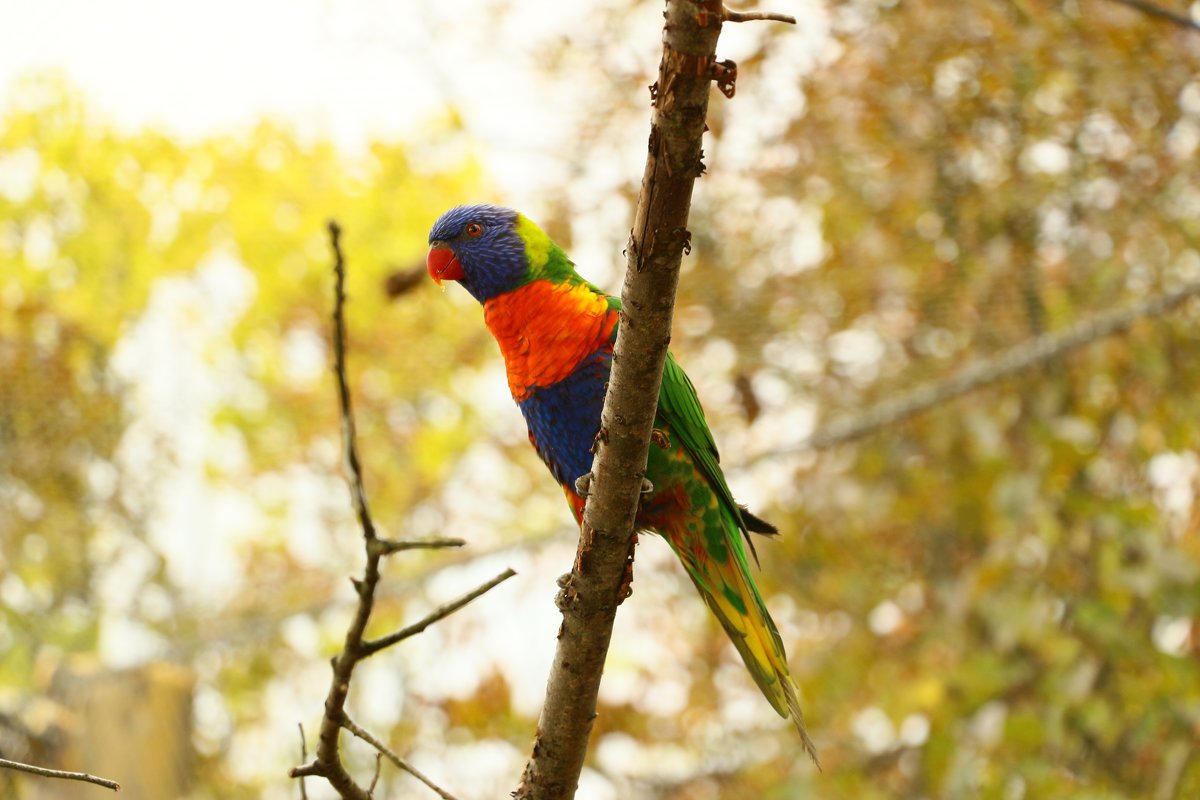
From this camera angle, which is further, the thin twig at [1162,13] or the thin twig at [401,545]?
the thin twig at [1162,13]

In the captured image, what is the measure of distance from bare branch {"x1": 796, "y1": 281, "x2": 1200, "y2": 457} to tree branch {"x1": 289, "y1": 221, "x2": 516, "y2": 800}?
246cm

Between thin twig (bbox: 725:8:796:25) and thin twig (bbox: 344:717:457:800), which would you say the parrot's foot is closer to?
thin twig (bbox: 344:717:457:800)

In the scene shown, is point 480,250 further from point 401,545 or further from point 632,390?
point 401,545

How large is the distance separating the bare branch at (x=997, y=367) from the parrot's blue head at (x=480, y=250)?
1749mm

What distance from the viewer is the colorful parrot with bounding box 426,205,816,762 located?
1823 millimetres

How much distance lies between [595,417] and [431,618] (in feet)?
2.56

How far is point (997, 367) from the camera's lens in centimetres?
320

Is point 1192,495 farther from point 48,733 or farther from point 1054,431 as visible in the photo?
point 48,733

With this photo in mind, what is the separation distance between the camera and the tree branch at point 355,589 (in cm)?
108

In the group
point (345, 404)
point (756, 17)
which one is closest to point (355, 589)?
point (345, 404)

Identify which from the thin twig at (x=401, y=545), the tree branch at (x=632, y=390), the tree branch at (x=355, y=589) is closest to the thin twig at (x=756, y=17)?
the tree branch at (x=632, y=390)

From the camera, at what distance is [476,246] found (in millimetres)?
2014

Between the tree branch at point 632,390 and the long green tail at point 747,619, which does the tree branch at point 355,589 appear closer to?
the tree branch at point 632,390

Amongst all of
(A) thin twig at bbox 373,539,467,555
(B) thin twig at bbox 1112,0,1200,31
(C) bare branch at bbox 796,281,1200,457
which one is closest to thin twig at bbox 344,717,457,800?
(A) thin twig at bbox 373,539,467,555
